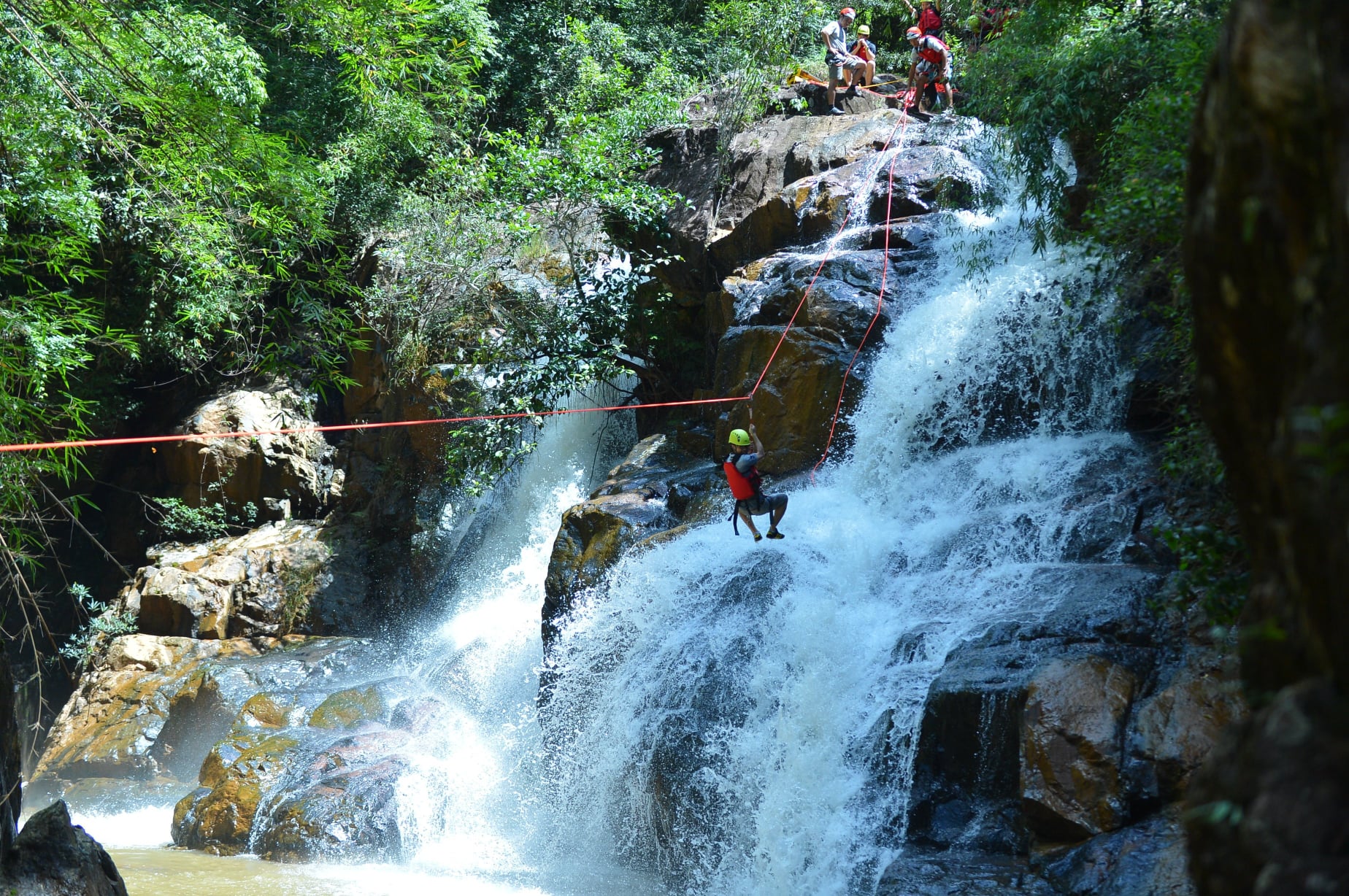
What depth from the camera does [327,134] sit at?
16375 millimetres

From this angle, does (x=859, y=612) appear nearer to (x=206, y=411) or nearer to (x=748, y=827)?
(x=748, y=827)

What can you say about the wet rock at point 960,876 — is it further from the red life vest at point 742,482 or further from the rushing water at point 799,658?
the red life vest at point 742,482

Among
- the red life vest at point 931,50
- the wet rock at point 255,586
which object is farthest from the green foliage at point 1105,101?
the wet rock at point 255,586

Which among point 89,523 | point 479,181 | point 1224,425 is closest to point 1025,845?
point 1224,425

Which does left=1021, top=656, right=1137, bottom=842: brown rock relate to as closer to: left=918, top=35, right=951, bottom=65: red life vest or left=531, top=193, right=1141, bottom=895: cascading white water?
left=531, top=193, right=1141, bottom=895: cascading white water

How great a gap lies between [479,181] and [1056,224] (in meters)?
8.41

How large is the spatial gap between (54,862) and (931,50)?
1297cm

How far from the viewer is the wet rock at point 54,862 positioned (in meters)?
4.95

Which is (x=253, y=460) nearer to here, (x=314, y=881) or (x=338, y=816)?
(x=338, y=816)

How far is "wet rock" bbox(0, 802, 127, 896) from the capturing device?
495 centimetres

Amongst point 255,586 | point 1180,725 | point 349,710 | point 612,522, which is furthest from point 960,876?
point 255,586

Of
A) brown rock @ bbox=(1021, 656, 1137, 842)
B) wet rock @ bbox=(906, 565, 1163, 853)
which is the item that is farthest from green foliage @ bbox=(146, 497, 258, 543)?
brown rock @ bbox=(1021, 656, 1137, 842)

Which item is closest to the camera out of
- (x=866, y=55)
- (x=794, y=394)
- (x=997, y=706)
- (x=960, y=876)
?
(x=960, y=876)

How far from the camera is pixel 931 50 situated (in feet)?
44.0
